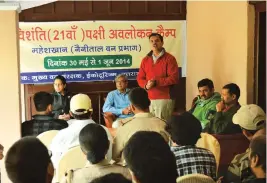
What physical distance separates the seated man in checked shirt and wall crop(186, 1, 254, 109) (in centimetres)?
265

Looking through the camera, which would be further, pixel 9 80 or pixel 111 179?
pixel 9 80

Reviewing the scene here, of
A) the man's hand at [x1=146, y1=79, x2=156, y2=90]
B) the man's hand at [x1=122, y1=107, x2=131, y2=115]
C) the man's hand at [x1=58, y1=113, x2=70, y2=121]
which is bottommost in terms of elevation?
the man's hand at [x1=58, y1=113, x2=70, y2=121]

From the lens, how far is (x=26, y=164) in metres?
2.03

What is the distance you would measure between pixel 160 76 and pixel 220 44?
875 mm

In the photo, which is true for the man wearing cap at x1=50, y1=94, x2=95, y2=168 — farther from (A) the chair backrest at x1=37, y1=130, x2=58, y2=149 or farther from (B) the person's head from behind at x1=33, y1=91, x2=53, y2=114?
(B) the person's head from behind at x1=33, y1=91, x2=53, y2=114

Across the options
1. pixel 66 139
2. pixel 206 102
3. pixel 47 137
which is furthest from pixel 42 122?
pixel 206 102

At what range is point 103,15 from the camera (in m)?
7.25

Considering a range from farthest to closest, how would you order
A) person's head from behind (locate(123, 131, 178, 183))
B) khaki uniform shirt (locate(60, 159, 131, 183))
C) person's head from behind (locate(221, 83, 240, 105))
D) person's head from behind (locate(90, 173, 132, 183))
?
person's head from behind (locate(221, 83, 240, 105)) < khaki uniform shirt (locate(60, 159, 131, 183)) < person's head from behind (locate(123, 131, 178, 183)) < person's head from behind (locate(90, 173, 132, 183))

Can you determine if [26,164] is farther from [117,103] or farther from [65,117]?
[117,103]

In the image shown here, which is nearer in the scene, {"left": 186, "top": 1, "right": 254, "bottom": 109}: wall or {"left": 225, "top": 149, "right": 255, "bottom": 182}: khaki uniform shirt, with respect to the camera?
{"left": 225, "top": 149, "right": 255, "bottom": 182}: khaki uniform shirt

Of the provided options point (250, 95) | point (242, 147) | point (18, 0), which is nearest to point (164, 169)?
point (242, 147)

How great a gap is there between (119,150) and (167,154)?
4.93ft

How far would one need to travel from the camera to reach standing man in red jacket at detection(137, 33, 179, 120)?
5.93 meters

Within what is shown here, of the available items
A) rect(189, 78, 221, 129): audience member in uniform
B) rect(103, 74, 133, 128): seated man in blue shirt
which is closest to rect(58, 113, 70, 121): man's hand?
rect(103, 74, 133, 128): seated man in blue shirt
